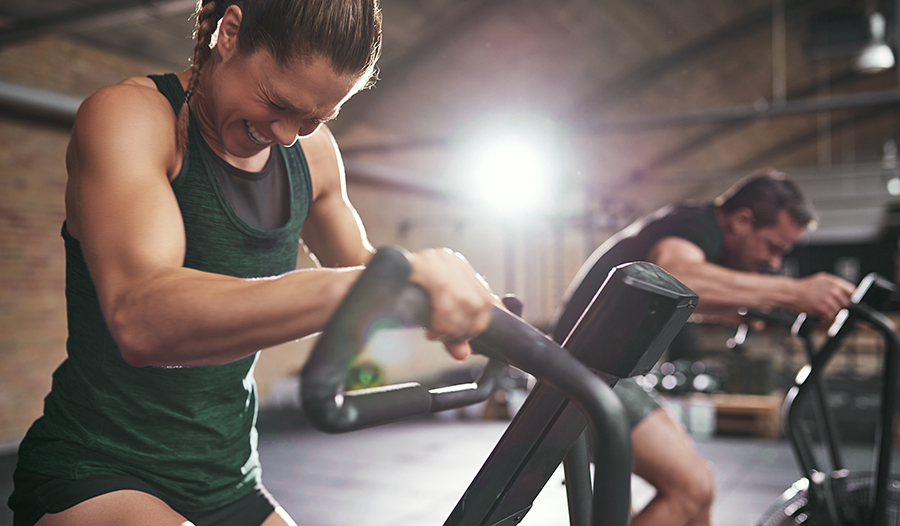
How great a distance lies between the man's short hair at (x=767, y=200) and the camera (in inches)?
77.3

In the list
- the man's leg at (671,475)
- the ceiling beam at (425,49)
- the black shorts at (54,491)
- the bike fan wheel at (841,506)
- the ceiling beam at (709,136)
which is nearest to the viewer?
the black shorts at (54,491)

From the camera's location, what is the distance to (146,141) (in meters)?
0.74

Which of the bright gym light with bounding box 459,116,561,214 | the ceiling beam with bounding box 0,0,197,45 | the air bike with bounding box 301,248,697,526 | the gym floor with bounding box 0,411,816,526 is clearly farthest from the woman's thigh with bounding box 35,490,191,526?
the bright gym light with bounding box 459,116,561,214

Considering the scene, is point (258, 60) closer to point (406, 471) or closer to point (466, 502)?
point (466, 502)

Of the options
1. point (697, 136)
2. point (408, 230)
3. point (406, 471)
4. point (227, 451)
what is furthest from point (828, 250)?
point (227, 451)

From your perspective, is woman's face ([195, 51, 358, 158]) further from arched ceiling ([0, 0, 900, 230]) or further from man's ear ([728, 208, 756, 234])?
arched ceiling ([0, 0, 900, 230])

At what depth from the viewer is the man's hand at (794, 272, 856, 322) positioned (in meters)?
1.65

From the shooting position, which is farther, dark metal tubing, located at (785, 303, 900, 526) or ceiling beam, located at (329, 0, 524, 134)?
ceiling beam, located at (329, 0, 524, 134)

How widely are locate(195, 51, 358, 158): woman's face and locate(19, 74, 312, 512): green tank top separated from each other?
0.04m

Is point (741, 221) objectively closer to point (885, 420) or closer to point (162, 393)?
point (885, 420)

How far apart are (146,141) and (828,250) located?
1622cm

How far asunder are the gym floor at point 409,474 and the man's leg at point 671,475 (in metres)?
2.31

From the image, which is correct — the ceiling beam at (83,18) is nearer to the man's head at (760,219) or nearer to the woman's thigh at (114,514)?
the man's head at (760,219)

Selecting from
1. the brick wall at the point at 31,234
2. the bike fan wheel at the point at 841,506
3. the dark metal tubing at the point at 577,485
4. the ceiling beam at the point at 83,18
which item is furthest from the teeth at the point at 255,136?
the brick wall at the point at 31,234
